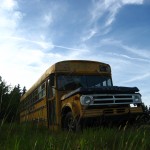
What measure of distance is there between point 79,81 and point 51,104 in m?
1.12

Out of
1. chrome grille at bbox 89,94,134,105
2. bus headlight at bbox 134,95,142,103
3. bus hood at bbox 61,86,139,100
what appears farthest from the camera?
bus headlight at bbox 134,95,142,103

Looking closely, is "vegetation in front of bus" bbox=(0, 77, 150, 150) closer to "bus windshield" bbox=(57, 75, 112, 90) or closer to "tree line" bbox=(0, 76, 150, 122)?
"tree line" bbox=(0, 76, 150, 122)

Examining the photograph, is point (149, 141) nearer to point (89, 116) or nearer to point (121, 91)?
point (89, 116)

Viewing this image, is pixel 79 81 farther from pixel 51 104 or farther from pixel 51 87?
pixel 51 104

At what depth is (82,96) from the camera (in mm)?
7227

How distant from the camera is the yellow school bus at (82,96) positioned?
730 centimetres

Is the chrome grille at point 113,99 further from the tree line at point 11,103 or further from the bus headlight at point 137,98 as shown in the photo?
the tree line at point 11,103

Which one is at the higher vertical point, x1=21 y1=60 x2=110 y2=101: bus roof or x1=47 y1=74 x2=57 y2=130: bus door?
x1=21 y1=60 x2=110 y2=101: bus roof

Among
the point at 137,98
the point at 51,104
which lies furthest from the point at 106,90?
the point at 51,104

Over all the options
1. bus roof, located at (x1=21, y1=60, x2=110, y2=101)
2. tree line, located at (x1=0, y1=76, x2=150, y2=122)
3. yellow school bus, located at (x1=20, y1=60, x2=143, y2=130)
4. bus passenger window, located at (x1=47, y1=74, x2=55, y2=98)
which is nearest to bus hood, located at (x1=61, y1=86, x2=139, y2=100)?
yellow school bus, located at (x1=20, y1=60, x2=143, y2=130)

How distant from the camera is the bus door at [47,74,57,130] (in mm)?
8859

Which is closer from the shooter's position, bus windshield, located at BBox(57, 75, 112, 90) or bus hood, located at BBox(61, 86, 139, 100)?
bus hood, located at BBox(61, 86, 139, 100)

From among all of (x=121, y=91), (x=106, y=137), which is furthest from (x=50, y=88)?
(x=106, y=137)

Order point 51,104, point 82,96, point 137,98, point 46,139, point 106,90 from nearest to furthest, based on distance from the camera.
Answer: point 46,139, point 82,96, point 106,90, point 137,98, point 51,104
